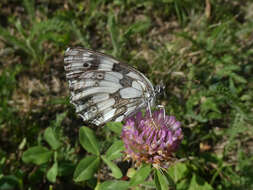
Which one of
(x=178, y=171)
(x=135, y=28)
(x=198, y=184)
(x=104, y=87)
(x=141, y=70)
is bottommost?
(x=198, y=184)

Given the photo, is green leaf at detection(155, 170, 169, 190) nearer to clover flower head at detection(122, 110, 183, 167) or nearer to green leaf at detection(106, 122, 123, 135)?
clover flower head at detection(122, 110, 183, 167)

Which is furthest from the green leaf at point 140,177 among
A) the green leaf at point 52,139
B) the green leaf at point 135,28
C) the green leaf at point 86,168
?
the green leaf at point 135,28

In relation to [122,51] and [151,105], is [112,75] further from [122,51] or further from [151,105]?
[122,51]

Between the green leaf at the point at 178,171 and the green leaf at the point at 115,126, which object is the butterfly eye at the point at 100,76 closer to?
the green leaf at the point at 115,126

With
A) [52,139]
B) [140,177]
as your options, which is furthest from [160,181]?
[52,139]

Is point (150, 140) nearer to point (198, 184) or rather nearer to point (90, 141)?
point (90, 141)

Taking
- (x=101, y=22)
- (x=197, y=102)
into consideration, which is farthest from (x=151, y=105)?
(x=101, y=22)
